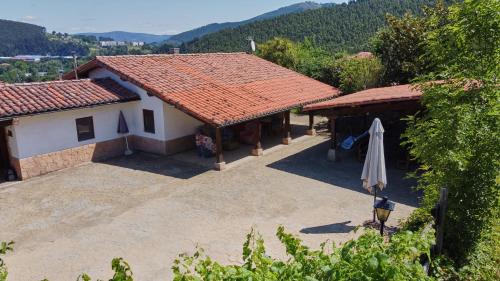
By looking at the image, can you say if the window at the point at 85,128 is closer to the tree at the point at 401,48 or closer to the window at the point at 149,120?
the window at the point at 149,120

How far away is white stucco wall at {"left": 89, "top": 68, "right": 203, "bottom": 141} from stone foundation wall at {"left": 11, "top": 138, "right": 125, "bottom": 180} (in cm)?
135

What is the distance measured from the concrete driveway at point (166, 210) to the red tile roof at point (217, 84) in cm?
236

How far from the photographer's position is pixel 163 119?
653 inches

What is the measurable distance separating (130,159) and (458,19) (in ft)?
44.9

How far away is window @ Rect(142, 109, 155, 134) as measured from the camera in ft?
56.5

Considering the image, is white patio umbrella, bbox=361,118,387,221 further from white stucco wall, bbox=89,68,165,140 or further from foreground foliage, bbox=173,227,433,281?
white stucco wall, bbox=89,68,165,140

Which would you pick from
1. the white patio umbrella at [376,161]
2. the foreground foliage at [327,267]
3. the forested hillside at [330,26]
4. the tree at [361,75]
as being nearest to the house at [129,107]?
the tree at [361,75]

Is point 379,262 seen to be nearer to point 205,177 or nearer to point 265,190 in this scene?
point 265,190

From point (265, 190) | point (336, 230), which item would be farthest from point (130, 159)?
point (336, 230)

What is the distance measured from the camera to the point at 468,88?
7047 millimetres

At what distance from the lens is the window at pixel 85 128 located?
1602cm

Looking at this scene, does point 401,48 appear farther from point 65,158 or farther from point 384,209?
point 65,158

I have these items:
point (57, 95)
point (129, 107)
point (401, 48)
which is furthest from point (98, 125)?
point (401, 48)

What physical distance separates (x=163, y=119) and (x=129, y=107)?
2220mm
